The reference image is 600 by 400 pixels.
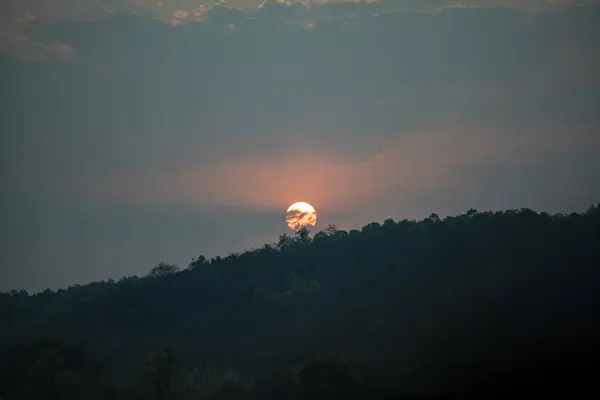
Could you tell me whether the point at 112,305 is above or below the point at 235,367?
above

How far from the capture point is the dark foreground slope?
6600 centimetres

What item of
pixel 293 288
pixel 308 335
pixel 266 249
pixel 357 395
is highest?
pixel 266 249

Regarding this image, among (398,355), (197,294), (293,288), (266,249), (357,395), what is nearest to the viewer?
(357,395)

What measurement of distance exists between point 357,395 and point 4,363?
45491 millimetres

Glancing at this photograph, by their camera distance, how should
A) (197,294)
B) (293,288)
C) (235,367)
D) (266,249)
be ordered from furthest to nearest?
(266,249)
(197,294)
(293,288)
(235,367)

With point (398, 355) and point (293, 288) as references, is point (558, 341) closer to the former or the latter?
point (398, 355)

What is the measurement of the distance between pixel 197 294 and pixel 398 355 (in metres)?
41.7

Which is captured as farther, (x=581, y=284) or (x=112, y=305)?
(x=112, y=305)

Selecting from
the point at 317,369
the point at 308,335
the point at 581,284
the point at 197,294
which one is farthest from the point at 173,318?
the point at 581,284

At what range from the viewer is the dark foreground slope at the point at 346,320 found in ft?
217

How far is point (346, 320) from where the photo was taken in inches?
3396

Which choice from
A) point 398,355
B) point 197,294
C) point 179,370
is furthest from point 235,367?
point 197,294

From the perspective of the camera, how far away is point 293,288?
99.4 metres

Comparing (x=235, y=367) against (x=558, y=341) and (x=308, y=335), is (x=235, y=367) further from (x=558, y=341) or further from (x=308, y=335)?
(x=558, y=341)
